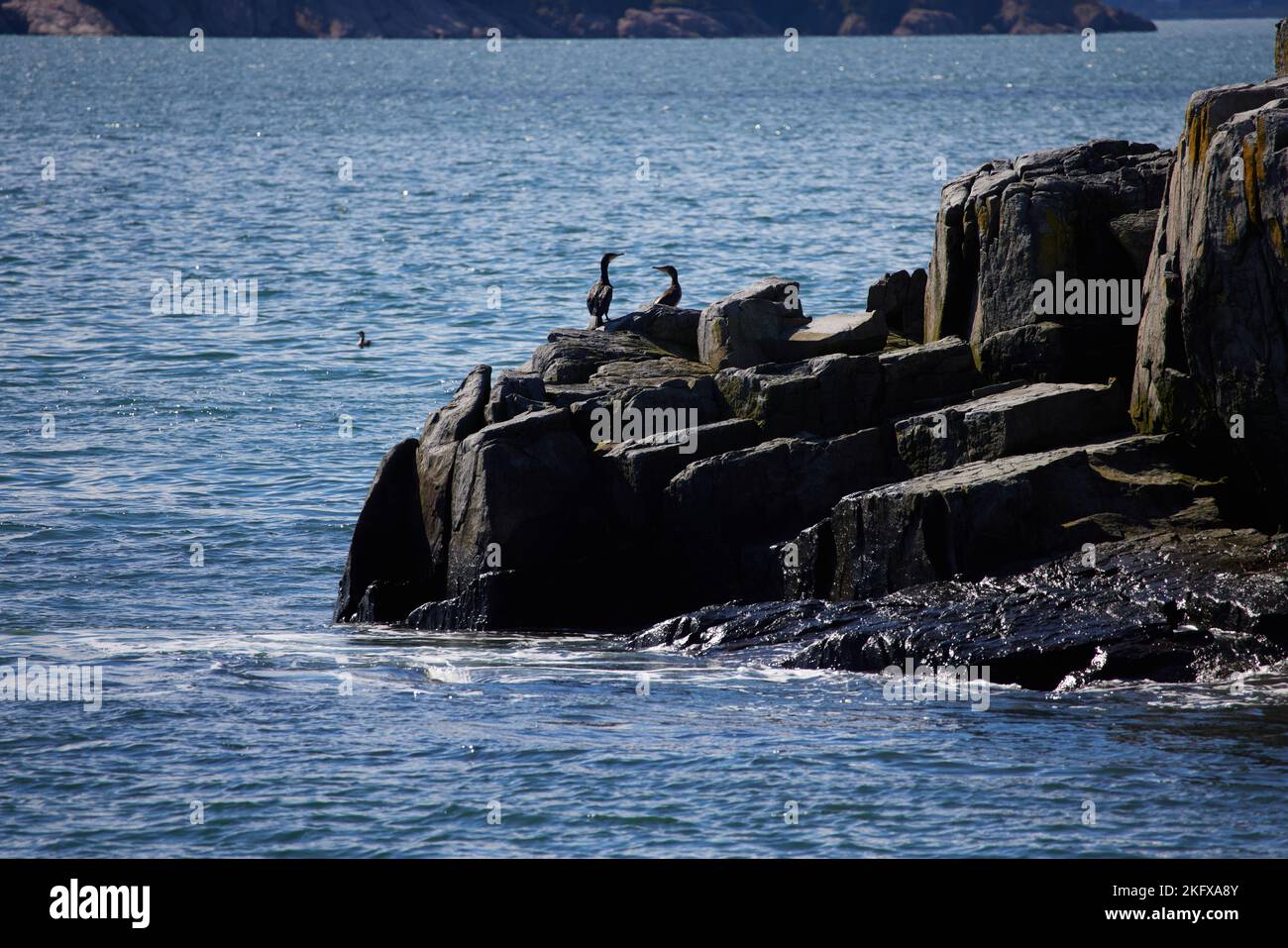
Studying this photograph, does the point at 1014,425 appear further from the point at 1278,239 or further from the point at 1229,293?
the point at 1278,239

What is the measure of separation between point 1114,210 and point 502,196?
194ft

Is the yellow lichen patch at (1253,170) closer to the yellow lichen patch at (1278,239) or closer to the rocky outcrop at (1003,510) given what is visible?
the yellow lichen patch at (1278,239)

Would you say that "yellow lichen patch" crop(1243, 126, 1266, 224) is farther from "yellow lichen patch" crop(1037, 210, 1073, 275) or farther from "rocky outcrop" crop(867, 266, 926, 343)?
"rocky outcrop" crop(867, 266, 926, 343)

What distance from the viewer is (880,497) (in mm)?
20250

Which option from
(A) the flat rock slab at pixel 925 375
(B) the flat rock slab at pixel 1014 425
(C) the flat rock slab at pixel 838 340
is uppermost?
(C) the flat rock slab at pixel 838 340

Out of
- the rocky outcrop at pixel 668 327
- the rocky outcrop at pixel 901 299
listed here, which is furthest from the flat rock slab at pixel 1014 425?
the rocky outcrop at pixel 668 327

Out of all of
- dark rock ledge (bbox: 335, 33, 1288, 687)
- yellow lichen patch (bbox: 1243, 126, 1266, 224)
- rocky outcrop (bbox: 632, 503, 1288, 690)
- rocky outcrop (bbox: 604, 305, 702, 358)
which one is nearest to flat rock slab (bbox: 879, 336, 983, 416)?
dark rock ledge (bbox: 335, 33, 1288, 687)

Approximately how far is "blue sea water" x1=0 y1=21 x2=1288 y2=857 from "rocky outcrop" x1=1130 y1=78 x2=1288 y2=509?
3.40 meters

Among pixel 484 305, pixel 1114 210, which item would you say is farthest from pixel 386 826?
pixel 484 305

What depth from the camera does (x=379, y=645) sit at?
2125cm

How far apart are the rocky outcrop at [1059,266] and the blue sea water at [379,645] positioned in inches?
230

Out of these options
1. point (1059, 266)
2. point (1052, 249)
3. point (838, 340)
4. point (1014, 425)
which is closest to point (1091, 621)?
point (1014, 425)

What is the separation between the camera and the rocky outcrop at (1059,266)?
22.3 m

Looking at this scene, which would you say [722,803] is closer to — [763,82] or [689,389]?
[689,389]
